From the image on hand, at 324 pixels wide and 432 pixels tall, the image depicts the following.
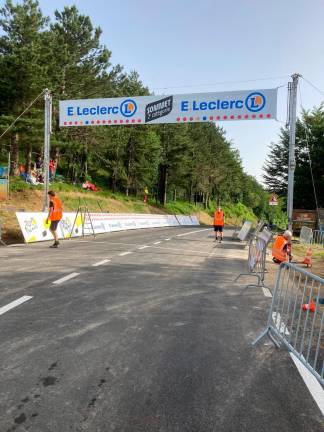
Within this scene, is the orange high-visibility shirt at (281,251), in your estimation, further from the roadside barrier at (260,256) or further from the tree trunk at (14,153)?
the tree trunk at (14,153)

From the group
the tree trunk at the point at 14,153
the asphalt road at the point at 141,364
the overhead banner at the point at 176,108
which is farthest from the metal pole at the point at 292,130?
the tree trunk at the point at 14,153

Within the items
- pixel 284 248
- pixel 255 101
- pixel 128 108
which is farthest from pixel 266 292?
pixel 128 108

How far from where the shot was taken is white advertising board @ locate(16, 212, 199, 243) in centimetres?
1556

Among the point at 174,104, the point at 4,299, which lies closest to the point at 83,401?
the point at 4,299

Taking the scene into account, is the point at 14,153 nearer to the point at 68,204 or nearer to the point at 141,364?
the point at 68,204

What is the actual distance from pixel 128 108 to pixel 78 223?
6.34 meters

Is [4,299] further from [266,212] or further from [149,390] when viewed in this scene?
[266,212]

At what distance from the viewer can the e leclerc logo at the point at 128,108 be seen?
65.0 feet

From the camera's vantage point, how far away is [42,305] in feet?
19.1

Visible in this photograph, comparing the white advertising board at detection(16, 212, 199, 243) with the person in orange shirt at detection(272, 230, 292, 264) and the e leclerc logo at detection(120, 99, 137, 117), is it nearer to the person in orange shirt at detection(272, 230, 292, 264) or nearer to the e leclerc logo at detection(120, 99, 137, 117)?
the e leclerc logo at detection(120, 99, 137, 117)

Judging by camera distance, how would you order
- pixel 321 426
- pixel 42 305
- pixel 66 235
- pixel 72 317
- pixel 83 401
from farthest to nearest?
pixel 66 235 → pixel 42 305 → pixel 72 317 → pixel 83 401 → pixel 321 426

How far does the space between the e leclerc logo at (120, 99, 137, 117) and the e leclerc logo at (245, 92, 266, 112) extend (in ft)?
18.3

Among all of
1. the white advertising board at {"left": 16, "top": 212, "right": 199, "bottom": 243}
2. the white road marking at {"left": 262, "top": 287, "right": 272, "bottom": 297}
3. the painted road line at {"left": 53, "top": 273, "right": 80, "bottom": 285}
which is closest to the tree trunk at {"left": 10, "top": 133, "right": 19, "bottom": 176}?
the white advertising board at {"left": 16, "top": 212, "right": 199, "bottom": 243}

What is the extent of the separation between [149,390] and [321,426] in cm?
136
